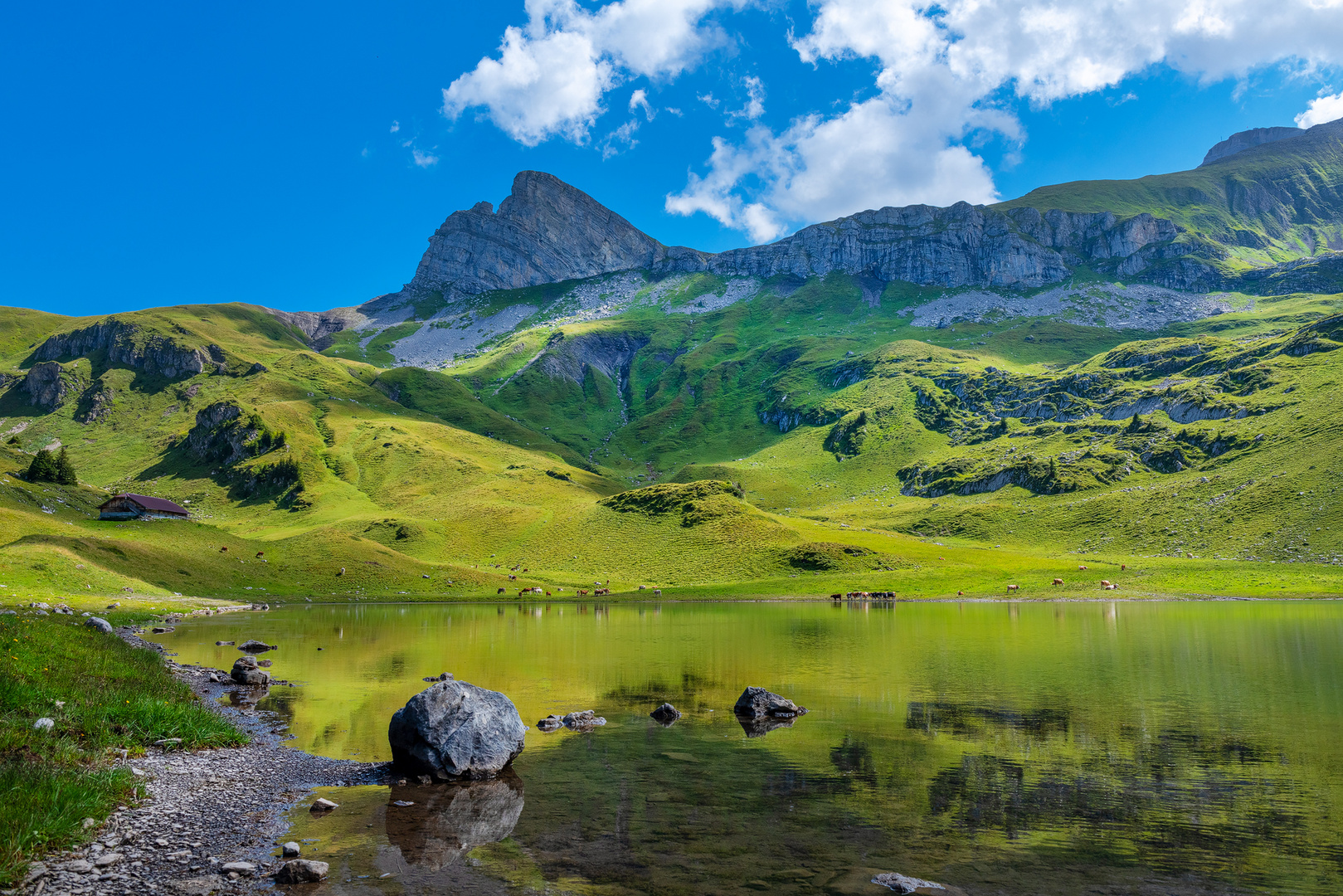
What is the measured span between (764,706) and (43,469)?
168350mm

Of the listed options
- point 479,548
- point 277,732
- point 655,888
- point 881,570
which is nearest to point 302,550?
point 479,548

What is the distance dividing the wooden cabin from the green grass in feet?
420

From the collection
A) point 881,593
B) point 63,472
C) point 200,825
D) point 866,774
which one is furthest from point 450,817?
point 63,472

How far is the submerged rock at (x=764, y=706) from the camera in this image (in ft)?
110

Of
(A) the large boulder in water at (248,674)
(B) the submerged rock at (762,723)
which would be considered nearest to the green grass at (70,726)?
(A) the large boulder in water at (248,674)

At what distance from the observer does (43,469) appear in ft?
466

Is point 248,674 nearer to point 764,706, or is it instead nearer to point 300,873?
point 764,706

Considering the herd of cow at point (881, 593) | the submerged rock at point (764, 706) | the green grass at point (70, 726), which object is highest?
the green grass at point (70, 726)

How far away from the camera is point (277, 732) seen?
1142 inches

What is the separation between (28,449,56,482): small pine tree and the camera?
460 feet

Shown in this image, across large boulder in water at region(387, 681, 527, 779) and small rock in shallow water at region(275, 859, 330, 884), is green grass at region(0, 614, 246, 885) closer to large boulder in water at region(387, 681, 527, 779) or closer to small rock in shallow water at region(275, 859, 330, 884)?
small rock in shallow water at region(275, 859, 330, 884)

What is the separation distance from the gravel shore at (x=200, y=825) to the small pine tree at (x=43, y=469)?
15600 cm

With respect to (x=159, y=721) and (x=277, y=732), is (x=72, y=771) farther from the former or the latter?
(x=277, y=732)

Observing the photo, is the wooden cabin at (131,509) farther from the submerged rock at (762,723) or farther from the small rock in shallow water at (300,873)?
the small rock in shallow water at (300,873)
